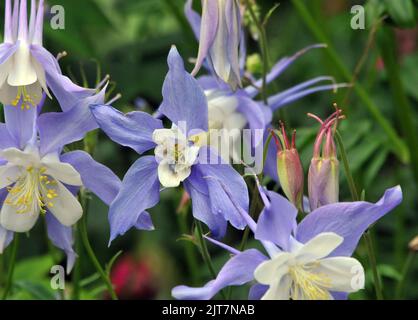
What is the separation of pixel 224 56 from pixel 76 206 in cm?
23

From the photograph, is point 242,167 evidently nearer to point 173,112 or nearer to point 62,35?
point 173,112

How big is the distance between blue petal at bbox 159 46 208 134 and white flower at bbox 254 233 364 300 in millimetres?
177

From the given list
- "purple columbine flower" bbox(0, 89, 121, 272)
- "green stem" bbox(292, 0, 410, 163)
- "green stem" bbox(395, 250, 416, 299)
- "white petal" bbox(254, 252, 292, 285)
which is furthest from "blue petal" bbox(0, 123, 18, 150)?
"green stem" bbox(292, 0, 410, 163)

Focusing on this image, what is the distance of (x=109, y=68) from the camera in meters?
2.02

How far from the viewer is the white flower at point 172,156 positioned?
0.95 m

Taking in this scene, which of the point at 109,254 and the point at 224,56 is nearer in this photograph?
the point at 224,56

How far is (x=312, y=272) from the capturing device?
0.90 metres

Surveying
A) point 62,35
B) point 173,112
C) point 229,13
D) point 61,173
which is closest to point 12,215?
point 61,173

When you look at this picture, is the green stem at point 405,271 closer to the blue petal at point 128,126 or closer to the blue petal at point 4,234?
the blue petal at point 128,126

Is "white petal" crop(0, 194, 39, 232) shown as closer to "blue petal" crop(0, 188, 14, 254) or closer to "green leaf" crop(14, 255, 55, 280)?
"blue petal" crop(0, 188, 14, 254)

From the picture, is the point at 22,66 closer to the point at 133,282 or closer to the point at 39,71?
the point at 39,71

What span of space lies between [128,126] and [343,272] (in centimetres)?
26

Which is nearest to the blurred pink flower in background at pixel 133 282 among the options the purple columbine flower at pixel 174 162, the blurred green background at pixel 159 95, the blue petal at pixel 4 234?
the blurred green background at pixel 159 95

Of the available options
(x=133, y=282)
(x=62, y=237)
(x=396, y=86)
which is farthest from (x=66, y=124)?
(x=133, y=282)
